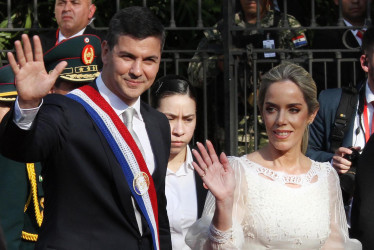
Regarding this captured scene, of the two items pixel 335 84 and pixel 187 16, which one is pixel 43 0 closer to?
pixel 187 16

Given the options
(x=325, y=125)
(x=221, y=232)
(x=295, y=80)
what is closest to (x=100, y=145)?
(x=221, y=232)

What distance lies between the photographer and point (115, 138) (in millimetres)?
3775

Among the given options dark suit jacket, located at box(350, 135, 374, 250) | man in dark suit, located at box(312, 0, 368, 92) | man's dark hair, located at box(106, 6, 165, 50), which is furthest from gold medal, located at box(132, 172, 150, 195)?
man in dark suit, located at box(312, 0, 368, 92)

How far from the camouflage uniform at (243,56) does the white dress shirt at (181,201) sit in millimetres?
1073

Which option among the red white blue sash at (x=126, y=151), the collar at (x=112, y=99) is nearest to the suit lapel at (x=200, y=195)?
the red white blue sash at (x=126, y=151)

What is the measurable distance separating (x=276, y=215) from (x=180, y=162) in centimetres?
96

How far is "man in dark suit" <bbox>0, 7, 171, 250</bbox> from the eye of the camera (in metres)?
3.33

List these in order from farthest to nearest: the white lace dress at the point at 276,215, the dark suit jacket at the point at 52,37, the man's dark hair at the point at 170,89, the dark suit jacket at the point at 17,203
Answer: the dark suit jacket at the point at 52,37 → the man's dark hair at the point at 170,89 → the dark suit jacket at the point at 17,203 → the white lace dress at the point at 276,215

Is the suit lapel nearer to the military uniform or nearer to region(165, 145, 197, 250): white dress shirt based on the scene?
region(165, 145, 197, 250): white dress shirt

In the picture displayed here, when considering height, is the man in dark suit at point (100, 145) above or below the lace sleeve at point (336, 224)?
above

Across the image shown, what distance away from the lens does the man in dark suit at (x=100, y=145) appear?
10.9ft

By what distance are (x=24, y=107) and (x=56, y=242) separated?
0.62 m

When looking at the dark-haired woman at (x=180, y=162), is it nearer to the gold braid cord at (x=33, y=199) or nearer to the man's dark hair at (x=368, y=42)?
the gold braid cord at (x=33, y=199)

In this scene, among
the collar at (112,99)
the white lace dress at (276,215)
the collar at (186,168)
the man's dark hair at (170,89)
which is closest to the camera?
the collar at (112,99)
